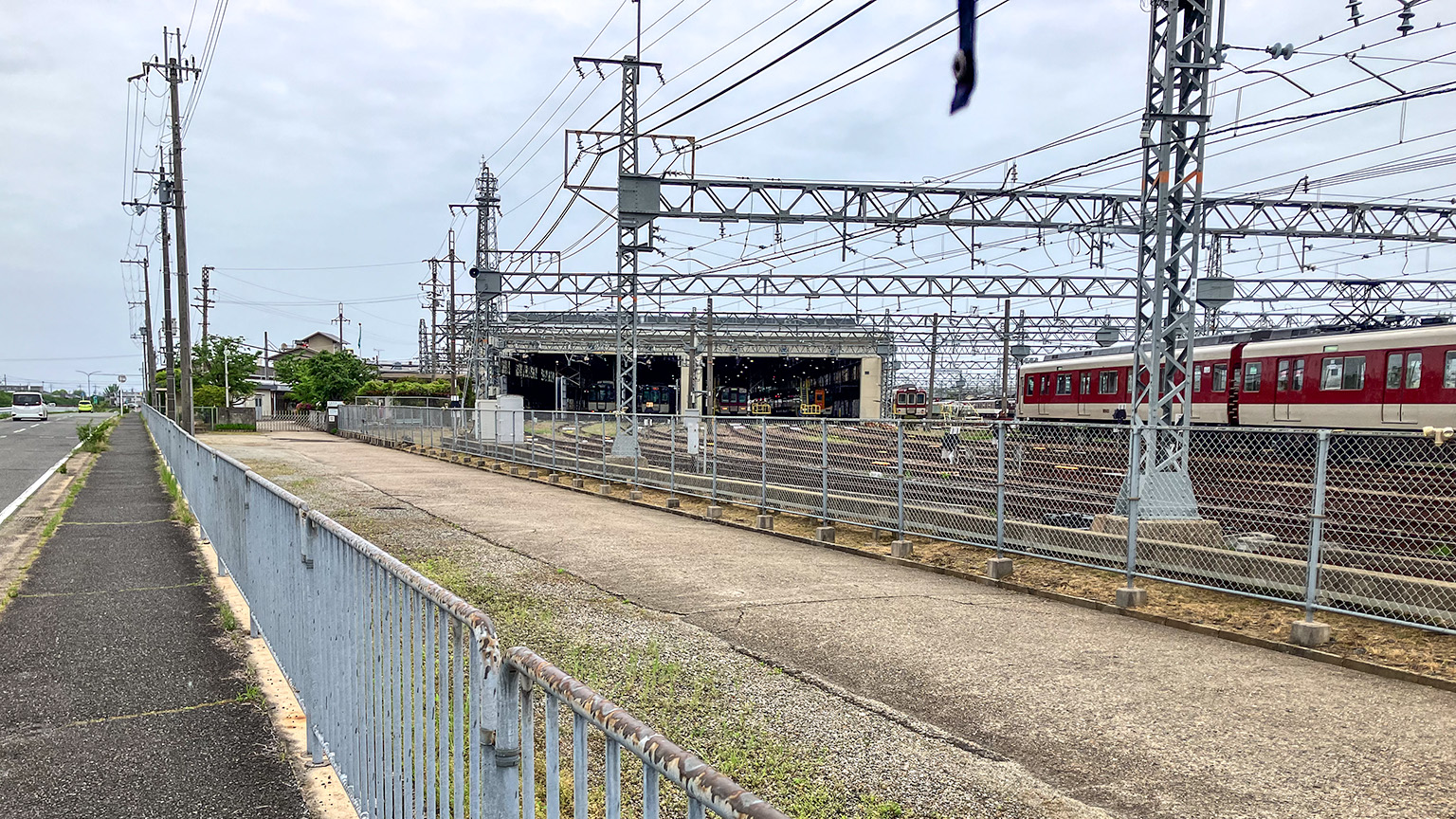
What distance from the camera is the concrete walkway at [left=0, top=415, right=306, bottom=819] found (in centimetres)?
430

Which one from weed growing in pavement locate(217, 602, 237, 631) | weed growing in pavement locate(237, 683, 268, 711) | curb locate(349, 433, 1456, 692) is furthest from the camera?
weed growing in pavement locate(217, 602, 237, 631)

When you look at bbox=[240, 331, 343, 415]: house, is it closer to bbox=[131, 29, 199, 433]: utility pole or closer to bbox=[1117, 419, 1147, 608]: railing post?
bbox=[131, 29, 199, 433]: utility pole

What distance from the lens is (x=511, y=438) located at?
83.1 ft

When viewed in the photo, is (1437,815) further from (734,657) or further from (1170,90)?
(1170,90)

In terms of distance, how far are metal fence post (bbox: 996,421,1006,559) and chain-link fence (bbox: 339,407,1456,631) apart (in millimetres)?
24

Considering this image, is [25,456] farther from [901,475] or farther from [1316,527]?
[1316,527]

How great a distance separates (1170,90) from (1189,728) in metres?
8.84

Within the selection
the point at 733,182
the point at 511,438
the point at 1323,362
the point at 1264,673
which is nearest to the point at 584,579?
the point at 1264,673

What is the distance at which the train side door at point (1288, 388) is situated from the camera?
23094 millimetres

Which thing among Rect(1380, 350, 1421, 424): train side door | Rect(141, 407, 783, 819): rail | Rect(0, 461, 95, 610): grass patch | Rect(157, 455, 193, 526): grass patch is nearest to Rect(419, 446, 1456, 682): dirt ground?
Rect(141, 407, 783, 819): rail

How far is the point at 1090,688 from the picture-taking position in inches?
236

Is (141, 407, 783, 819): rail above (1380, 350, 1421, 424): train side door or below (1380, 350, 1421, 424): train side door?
below

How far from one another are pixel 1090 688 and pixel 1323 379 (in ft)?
67.8

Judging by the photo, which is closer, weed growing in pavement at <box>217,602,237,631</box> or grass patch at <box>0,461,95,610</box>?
weed growing in pavement at <box>217,602,237,631</box>
